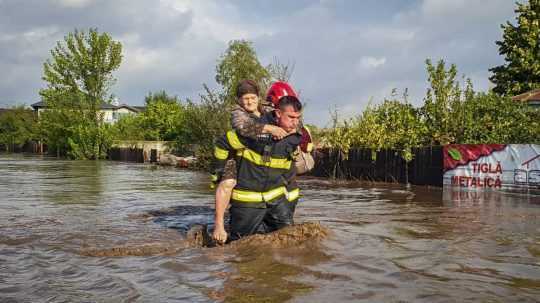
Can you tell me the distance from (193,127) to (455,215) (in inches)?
1090

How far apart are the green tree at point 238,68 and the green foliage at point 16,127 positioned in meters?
56.0

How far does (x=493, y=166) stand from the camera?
16.7 meters

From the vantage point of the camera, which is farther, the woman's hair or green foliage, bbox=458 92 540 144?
green foliage, bbox=458 92 540 144

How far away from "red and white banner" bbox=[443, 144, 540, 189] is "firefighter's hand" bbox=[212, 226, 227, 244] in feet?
40.5

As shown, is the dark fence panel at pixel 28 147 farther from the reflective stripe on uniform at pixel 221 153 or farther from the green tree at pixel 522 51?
the reflective stripe on uniform at pixel 221 153

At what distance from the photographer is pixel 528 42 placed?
31.8 m

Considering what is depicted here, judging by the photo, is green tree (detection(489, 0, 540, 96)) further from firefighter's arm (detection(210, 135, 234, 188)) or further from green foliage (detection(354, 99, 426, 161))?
firefighter's arm (detection(210, 135, 234, 188))

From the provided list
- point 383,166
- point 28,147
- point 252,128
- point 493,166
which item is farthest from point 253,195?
point 28,147

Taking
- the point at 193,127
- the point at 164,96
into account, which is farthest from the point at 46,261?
the point at 164,96

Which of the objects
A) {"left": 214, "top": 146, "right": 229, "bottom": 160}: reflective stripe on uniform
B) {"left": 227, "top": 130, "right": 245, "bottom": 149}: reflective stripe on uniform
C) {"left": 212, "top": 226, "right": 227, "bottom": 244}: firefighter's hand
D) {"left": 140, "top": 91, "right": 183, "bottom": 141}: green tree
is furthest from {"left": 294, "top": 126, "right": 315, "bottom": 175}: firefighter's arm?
{"left": 140, "top": 91, "right": 183, "bottom": 141}: green tree

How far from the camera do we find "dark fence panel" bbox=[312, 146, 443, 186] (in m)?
18.6

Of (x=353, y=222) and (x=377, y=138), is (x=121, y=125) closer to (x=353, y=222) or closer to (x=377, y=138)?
(x=377, y=138)

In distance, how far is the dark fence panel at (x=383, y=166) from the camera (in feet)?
60.9

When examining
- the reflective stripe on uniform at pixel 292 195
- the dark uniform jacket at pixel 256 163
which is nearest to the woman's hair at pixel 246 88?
the dark uniform jacket at pixel 256 163
